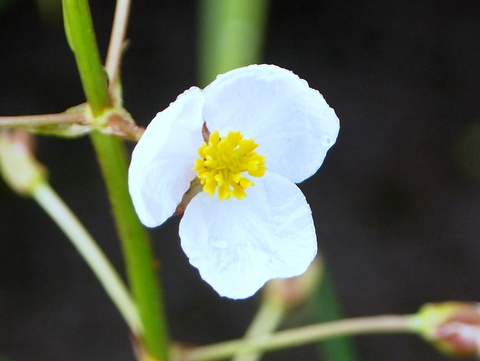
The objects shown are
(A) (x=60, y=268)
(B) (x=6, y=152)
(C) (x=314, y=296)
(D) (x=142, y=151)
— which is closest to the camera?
(D) (x=142, y=151)

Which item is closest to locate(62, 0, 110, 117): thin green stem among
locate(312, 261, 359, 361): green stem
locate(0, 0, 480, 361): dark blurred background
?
locate(312, 261, 359, 361): green stem

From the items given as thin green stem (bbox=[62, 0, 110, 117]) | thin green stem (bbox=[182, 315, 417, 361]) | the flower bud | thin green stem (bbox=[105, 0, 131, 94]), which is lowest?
the flower bud

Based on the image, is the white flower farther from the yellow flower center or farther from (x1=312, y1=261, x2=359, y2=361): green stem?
(x1=312, y1=261, x2=359, y2=361): green stem

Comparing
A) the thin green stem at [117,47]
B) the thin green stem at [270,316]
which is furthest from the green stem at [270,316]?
the thin green stem at [117,47]

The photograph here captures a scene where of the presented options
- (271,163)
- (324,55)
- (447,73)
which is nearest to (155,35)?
(324,55)

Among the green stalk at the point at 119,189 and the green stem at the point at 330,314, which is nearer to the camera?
the green stalk at the point at 119,189

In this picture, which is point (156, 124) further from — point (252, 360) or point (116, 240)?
point (116, 240)

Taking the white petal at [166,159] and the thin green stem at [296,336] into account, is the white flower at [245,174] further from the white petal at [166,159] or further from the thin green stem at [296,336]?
the thin green stem at [296,336]
